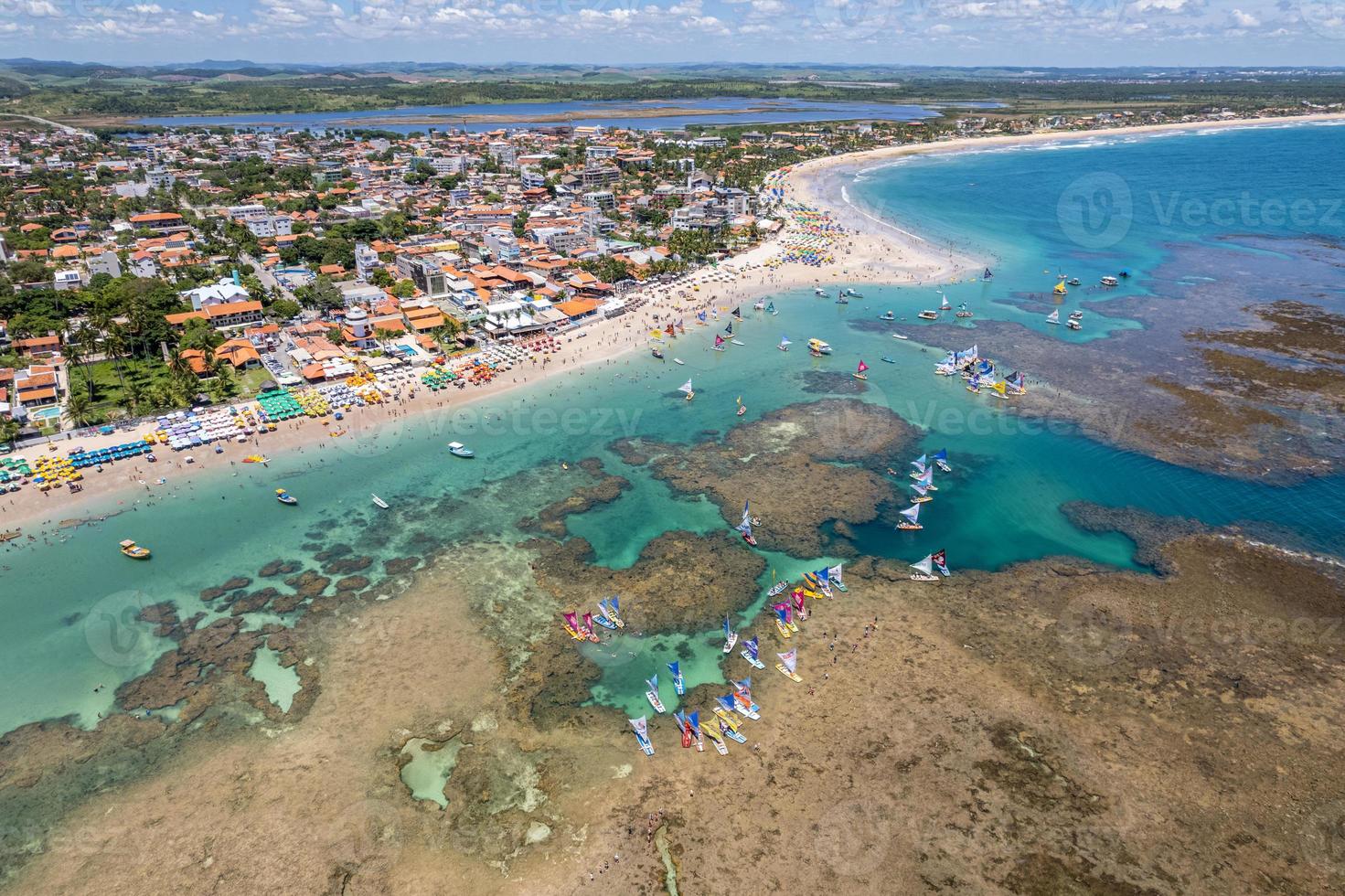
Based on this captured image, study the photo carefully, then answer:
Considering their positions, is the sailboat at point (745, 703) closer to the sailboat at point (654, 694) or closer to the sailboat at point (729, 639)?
the sailboat at point (729, 639)

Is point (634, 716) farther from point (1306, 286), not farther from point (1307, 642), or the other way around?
point (1306, 286)

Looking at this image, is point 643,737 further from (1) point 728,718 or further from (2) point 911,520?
(2) point 911,520

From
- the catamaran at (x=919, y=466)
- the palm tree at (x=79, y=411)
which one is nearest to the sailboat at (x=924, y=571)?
the catamaran at (x=919, y=466)

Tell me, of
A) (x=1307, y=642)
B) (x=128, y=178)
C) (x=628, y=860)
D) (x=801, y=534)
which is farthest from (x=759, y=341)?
(x=128, y=178)

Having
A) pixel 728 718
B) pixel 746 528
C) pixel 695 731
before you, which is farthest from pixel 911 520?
pixel 695 731

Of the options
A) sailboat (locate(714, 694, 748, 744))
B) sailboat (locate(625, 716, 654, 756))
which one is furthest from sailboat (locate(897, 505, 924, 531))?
sailboat (locate(625, 716, 654, 756))
